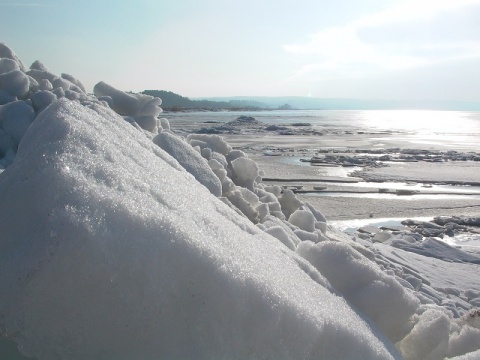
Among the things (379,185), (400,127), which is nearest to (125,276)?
(379,185)

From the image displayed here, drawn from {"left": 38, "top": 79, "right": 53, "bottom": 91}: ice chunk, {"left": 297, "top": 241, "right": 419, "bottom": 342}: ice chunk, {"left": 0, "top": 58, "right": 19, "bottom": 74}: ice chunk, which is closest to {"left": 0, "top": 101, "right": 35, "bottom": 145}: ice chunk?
{"left": 38, "top": 79, "right": 53, "bottom": 91}: ice chunk

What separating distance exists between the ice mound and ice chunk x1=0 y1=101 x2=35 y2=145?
9.99 feet

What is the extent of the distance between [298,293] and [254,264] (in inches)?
7.5

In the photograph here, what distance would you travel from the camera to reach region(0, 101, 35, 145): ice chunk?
4.43m

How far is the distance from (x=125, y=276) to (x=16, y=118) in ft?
12.5

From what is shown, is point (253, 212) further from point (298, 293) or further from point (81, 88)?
point (81, 88)

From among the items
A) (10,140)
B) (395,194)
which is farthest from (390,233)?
(10,140)

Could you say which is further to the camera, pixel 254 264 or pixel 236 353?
pixel 254 264

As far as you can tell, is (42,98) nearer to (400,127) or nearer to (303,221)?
(303,221)

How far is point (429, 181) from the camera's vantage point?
41.4ft

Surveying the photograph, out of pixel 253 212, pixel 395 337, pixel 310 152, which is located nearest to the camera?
pixel 395 337

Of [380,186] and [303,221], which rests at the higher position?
[303,221]

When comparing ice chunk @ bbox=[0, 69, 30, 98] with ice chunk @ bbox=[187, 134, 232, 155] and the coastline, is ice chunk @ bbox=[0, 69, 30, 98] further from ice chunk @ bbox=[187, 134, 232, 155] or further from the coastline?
the coastline

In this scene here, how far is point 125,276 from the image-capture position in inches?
48.1
